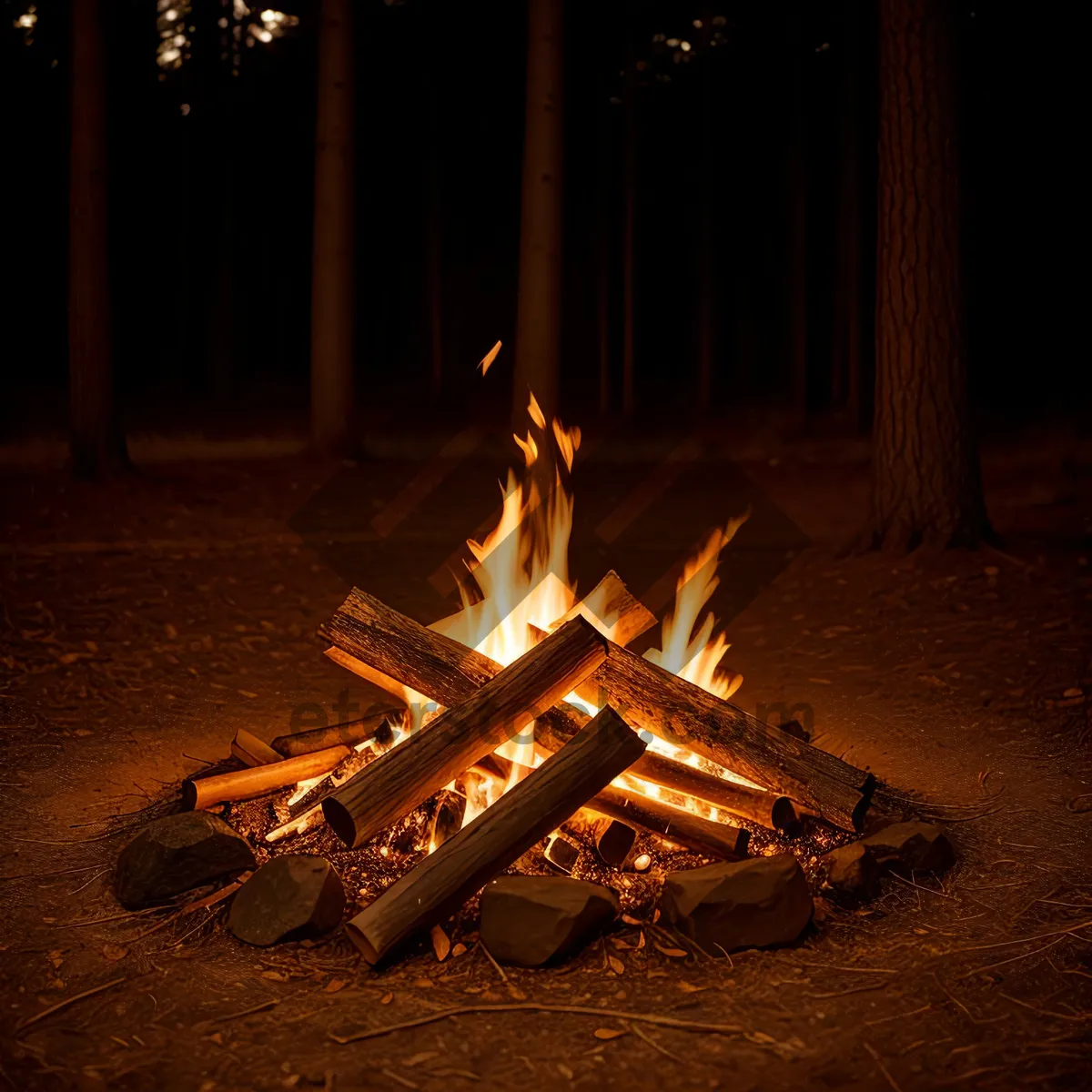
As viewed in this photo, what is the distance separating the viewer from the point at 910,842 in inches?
170

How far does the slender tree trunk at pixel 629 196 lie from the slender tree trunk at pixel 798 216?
109 inches

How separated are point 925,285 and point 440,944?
6349 mm

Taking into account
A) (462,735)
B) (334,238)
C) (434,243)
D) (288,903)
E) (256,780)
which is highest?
(434,243)

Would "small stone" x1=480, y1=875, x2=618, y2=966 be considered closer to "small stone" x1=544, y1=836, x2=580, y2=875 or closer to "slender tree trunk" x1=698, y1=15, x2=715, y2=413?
"small stone" x1=544, y1=836, x2=580, y2=875

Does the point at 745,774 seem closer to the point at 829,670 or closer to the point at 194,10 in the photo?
the point at 829,670

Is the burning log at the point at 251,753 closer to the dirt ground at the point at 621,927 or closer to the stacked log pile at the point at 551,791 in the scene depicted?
the stacked log pile at the point at 551,791

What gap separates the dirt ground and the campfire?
161mm

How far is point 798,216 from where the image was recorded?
20.2 meters

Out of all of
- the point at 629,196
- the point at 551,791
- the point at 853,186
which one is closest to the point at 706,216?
the point at 629,196

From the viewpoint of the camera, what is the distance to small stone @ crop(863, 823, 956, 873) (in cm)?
431

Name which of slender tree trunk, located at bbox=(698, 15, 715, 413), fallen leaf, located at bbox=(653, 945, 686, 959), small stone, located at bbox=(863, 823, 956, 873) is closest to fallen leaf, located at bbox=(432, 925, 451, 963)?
fallen leaf, located at bbox=(653, 945, 686, 959)

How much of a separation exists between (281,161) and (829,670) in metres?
22.3

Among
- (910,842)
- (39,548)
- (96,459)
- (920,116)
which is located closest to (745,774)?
(910,842)

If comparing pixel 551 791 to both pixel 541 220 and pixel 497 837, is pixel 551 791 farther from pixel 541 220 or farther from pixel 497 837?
pixel 541 220
